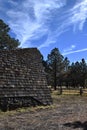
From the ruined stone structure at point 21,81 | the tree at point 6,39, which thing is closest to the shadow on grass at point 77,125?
the ruined stone structure at point 21,81

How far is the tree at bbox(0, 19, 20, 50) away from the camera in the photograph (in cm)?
6029

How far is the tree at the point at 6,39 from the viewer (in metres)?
60.3

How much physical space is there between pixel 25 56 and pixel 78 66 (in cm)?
6751

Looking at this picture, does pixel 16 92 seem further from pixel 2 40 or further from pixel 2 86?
pixel 2 40

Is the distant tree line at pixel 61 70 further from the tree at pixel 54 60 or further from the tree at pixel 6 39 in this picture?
the tree at pixel 6 39

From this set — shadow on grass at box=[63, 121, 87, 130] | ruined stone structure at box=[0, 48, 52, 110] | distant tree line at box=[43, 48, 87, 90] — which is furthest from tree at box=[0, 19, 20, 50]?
shadow on grass at box=[63, 121, 87, 130]

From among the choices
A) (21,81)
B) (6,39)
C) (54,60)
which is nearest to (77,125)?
(21,81)

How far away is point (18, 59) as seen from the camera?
2497 cm

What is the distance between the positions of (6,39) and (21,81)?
38.4 meters

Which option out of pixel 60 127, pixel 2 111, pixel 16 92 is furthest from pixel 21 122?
pixel 16 92

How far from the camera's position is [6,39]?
60.4 m

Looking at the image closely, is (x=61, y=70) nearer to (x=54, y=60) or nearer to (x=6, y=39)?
(x=54, y=60)

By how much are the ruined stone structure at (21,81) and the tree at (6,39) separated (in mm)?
34422

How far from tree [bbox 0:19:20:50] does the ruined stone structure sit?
34422 mm
